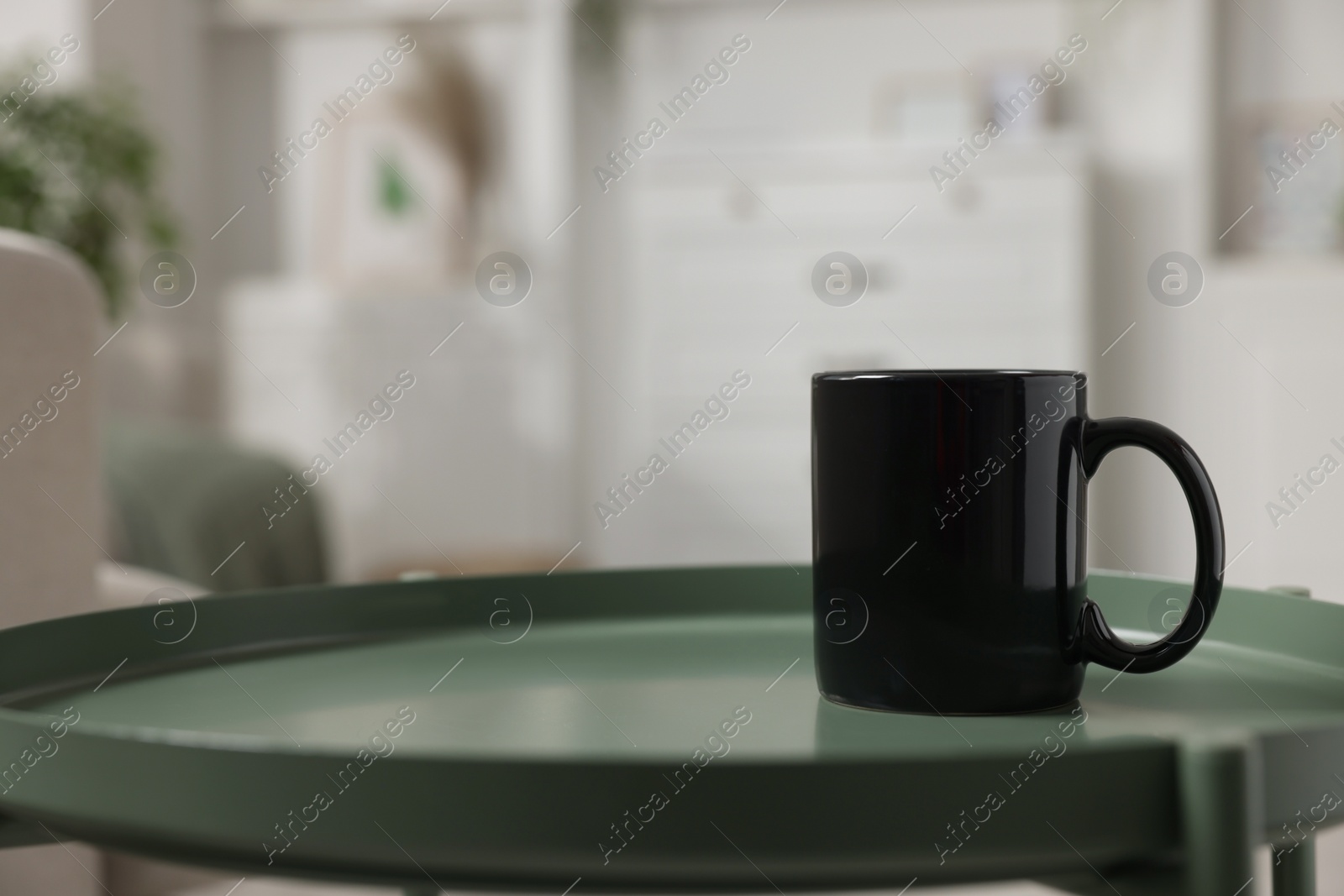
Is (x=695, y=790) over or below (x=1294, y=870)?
over

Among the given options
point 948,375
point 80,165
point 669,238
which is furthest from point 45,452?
point 669,238

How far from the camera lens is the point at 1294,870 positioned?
490mm

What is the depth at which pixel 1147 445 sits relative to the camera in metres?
0.43

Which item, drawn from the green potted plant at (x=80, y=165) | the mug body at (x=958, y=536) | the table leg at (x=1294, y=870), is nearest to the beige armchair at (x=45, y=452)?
the mug body at (x=958, y=536)

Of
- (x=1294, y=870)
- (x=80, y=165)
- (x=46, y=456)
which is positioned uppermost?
(x=80, y=165)

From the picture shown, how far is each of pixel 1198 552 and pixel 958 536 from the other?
0.25ft

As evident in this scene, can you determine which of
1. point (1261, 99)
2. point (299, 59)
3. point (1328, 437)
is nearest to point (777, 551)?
point (1328, 437)

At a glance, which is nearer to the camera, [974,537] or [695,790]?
[695,790]

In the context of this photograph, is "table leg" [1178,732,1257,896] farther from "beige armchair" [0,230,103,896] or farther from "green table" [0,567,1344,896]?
"beige armchair" [0,230,103,896]

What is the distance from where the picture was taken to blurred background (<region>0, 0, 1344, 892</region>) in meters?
3.09

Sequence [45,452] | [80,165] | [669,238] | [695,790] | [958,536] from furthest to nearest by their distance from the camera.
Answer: [669,238]
[80,165]
[45,452]
[958,536]
[695,790]

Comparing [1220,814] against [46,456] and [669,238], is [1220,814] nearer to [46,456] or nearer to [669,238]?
[46,456]

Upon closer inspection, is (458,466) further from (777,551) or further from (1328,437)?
(1328,437)

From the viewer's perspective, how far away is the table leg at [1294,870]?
485mm
